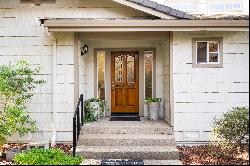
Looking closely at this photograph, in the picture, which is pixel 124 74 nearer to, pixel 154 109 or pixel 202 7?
pixel 154 109

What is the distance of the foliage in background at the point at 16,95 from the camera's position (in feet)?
28.6

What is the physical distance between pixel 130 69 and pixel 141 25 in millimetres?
3487

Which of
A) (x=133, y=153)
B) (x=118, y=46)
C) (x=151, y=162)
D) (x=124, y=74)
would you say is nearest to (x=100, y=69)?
(x=124, y=74)

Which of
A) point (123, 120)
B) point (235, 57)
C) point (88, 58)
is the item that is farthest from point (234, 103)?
point (88, 58)

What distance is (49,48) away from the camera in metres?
10.1

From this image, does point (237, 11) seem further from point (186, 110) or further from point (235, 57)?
point (186, 110)

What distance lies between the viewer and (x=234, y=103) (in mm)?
9852

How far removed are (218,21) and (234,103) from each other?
8.01ft

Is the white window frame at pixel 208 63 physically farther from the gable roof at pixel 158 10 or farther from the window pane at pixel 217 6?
the window pane at pixel 217 6

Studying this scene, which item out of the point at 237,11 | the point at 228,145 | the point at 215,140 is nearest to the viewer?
the point at 228,145

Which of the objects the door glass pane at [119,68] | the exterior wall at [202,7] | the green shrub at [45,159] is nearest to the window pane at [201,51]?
the exterior wall at [202,7]

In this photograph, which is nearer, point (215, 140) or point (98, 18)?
point (215, 140)

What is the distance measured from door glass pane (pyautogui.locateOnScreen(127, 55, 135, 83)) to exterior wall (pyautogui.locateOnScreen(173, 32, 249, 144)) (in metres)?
2.91

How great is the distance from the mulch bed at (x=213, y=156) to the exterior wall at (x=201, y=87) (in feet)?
2.37
